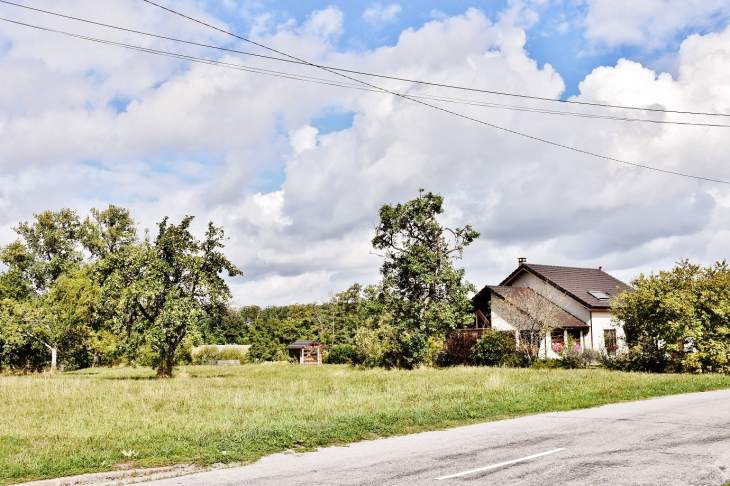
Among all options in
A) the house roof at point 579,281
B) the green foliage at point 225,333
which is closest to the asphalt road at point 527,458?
the house roof at point 579,281

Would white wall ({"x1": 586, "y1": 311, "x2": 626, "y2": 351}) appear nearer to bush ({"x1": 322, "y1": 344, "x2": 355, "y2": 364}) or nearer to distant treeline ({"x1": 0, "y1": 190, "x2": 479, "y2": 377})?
distant treeline ({"x1": 0, "y1": 190, "x2": 479, "y2": 377})

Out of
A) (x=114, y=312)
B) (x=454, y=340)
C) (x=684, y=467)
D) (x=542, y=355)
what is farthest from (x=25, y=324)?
(x=684, y=467)

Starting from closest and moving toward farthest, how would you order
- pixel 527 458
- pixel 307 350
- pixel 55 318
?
pixel 527 458 < pixel 55 318 < pixel 307 350

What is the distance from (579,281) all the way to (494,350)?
1290 cm

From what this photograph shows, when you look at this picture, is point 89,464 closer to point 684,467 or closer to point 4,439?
point 4,439

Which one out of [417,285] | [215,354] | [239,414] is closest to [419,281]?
[417,285]

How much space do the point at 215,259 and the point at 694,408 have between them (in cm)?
2244

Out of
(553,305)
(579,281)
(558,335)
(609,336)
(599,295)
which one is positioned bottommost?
(609,336)

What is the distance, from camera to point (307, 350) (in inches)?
2395

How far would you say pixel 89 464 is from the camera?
8891 millimetres

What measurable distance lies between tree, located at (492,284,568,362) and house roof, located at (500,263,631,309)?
6.80ft

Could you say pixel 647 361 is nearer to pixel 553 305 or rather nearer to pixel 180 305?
pixel 553 305

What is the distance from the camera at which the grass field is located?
9602 mm

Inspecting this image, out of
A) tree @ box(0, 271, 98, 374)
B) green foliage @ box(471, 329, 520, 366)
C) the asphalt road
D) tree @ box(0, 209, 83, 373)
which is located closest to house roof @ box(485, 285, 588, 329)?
green foliage @ box(471, 329, 520, 366)
